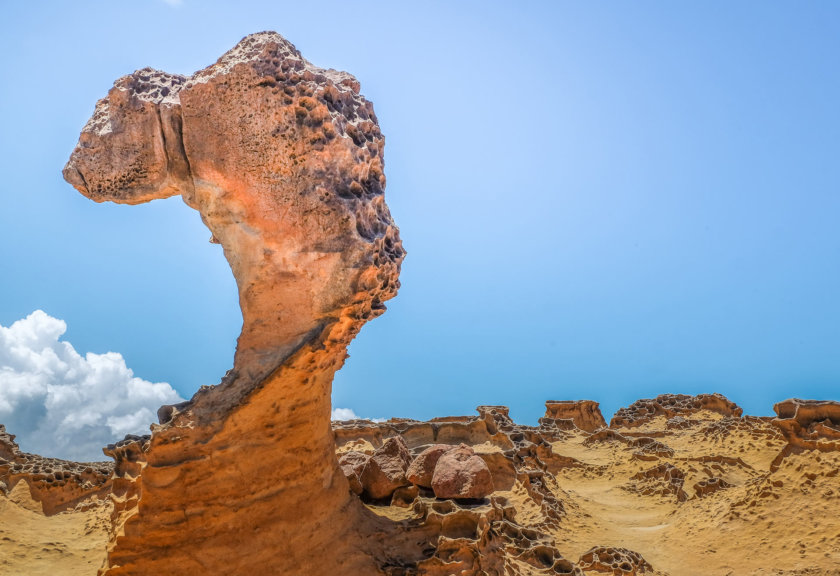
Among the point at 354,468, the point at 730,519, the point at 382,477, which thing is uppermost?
the point at 354,468

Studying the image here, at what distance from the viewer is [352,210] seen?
14.1ft

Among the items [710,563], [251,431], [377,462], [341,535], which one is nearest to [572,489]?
[710,563]

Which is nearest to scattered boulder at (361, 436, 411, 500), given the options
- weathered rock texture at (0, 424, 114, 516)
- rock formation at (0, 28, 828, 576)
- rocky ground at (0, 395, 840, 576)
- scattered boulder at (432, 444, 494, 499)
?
rocky ground at (0, 395, 840, 576)

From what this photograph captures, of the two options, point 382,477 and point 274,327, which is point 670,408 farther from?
point 274,327

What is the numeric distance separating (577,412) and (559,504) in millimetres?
9610

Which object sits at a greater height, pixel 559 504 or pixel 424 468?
pixel 424 468

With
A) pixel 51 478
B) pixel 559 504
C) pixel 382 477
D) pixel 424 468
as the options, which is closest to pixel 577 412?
pixel 559 504

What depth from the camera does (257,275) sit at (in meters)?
4.34

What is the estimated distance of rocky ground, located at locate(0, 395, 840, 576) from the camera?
5.31m

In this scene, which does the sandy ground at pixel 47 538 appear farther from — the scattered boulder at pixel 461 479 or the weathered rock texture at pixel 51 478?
the scattered boulder at pixel 461 479

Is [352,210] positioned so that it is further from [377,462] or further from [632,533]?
[632,533]

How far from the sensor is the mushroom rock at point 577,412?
17.8m

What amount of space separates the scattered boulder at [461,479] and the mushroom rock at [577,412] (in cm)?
1259

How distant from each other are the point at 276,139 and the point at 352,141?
0.61 meters
